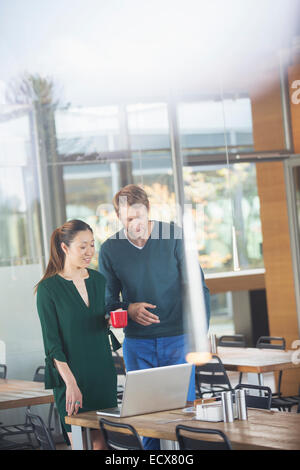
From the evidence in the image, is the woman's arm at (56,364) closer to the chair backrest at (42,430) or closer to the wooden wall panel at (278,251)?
the chair backrest at (42,430)

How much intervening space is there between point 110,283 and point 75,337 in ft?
2.05

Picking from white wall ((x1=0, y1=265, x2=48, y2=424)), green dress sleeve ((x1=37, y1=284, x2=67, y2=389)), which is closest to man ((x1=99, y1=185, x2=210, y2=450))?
green dress sleeve ((x1=37, y1=284, x2=67, y2=389))

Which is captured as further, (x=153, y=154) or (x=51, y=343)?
(x=153, y=154)

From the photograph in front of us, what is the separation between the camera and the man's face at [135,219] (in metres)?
5.46

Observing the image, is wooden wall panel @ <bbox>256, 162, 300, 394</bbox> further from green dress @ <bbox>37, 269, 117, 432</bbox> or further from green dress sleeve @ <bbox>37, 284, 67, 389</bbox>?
green dress sleeve @ <bbox>37, 284, 67, 389</bbox>

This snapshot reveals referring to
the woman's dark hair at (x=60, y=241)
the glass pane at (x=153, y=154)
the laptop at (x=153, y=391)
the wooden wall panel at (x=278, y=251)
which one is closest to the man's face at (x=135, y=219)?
the glass pane at (x=153, y=154)

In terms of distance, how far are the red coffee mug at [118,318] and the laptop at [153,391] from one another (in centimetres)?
100

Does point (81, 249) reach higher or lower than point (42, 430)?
higher

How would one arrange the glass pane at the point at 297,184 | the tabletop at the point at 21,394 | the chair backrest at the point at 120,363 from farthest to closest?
the glass pane at the point at 297,184 → the chair backrest at the point at 120,363 → the tabletop at the point at 21,394

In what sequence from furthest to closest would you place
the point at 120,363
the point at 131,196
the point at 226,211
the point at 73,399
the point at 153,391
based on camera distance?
the point at 226,211 → the point at 120,363 → the point at 131,196 → the point at 73,399 → the point at 153,391

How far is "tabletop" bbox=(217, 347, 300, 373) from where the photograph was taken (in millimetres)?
5934

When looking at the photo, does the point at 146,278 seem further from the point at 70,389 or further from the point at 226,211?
the point at 226,211

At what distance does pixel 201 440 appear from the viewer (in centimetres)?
332

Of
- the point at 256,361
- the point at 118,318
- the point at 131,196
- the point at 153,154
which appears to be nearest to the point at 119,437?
the point at 118,318
